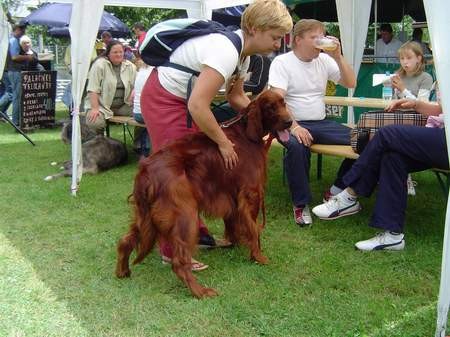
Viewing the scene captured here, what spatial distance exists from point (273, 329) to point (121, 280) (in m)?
1.05

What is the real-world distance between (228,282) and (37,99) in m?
7.30

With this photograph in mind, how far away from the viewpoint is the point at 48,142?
8227mm

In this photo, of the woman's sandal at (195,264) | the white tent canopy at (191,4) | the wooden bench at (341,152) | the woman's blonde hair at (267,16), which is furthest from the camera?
the white tent canopy at (191,4)

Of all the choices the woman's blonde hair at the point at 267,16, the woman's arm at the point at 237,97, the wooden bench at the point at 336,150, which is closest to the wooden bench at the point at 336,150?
the wooden bench at the point at 336,150

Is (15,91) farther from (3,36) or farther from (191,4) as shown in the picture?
(191,4)

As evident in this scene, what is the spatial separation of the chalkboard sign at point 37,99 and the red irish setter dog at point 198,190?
674cm

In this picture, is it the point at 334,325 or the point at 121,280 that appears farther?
the point at 121,280

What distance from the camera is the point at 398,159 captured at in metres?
3.43

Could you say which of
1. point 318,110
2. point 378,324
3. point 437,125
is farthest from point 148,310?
point 318,110

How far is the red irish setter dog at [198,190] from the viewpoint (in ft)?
9.45

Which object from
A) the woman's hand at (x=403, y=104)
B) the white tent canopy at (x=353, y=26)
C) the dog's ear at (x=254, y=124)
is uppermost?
the white tent canopy at (x=353, y=26)

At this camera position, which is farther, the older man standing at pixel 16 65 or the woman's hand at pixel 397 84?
the older man standing at pixel 16 65

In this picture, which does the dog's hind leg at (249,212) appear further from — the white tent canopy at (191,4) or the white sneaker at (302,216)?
the white tent canopy at (191,4)

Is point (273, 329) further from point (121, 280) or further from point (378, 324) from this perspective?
point (121, 280)
